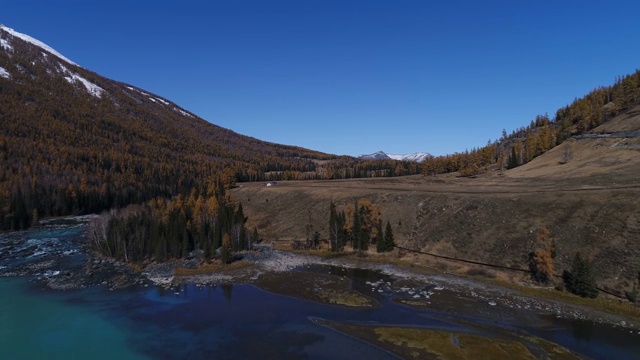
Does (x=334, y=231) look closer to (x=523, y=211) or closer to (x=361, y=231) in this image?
(x=361, y=231)

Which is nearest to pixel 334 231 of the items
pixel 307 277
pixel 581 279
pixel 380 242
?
pixel 380 242

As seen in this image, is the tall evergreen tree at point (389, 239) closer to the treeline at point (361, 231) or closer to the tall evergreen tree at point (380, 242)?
the treeline at point (361, 231)

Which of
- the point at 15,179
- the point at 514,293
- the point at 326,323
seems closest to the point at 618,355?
the point at 514,293

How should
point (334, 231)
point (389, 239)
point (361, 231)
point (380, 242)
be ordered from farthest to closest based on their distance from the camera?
point (334, 231) → point (361, 231) → point (389, 239) → point (380, 242)

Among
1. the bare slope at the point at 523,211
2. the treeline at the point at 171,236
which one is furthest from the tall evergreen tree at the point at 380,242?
the treeline at the point at 171,236

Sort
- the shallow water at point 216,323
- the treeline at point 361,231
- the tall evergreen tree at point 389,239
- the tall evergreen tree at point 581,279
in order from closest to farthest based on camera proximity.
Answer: the shallow water at point 216,323, the tall evergreen tree at point 581,279, the tall evergreen tree at point 389,239, the treeline at point 361,231
